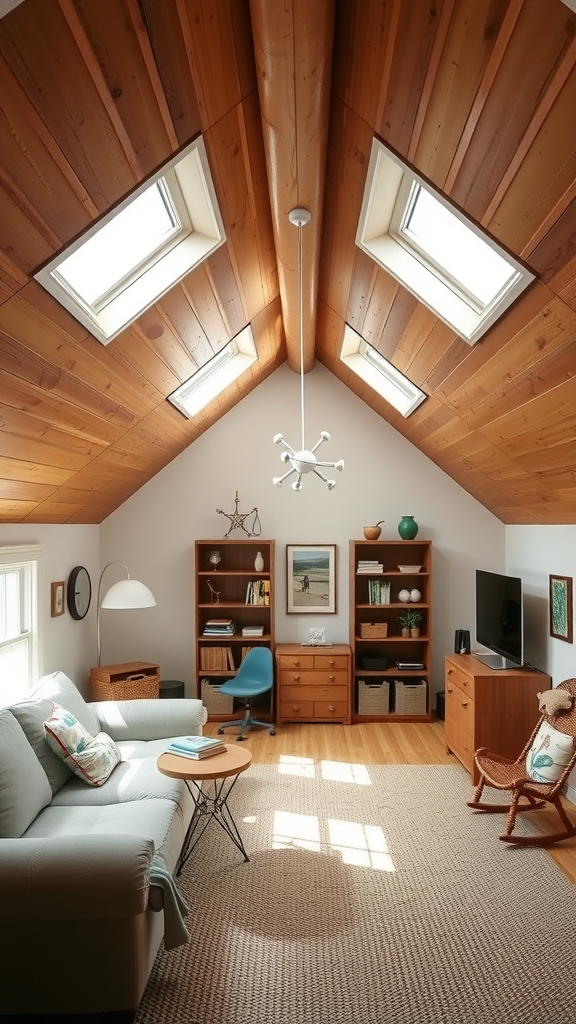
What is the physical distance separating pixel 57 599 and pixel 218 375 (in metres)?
2.16

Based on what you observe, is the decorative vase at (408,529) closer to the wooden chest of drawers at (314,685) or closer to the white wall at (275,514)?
the white wall at (275,514)

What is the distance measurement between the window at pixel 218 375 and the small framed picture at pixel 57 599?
5.41ft

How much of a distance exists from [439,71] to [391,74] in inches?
8.6

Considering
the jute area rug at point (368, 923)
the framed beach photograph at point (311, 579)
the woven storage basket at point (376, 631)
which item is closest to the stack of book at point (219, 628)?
the framed beach photograph at point (311, 579)

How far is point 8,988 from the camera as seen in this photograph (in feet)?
7.80

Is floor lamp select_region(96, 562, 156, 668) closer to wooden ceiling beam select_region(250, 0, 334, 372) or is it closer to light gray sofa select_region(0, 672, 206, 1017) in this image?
light gray sofa select_region(0, 672, 206, 1017)

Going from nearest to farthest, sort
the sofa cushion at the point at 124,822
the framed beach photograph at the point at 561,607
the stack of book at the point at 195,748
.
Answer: the sofa cushion at the point at 124,822, the stack of book at the point at 195,748, the framed beach photograph at the point at 561,607

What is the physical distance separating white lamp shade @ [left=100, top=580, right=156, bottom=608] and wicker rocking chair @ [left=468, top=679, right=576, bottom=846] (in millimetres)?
2619

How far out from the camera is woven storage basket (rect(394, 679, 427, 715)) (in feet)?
20.3

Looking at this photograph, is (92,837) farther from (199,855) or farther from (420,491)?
(420,491)

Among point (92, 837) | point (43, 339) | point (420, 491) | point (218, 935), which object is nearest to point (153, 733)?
point (218, 935)

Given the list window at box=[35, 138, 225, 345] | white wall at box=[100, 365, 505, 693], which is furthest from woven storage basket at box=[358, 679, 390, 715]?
window at box=[35, 138, 225, 345]

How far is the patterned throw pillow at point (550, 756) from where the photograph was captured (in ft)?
12.4

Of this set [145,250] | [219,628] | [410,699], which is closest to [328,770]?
[410,699]
